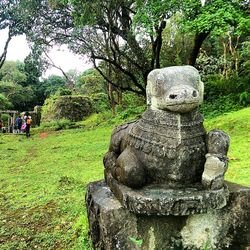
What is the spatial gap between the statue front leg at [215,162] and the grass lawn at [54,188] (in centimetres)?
151

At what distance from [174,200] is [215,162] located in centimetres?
40

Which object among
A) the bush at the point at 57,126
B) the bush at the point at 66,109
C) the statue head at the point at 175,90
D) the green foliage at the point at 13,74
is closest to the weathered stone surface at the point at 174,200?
the statue head at the point at 175,90

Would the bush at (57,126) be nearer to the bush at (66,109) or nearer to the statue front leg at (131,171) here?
the bush at (66,109)

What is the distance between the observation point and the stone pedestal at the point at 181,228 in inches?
109

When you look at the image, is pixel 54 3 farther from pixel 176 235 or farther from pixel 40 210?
pixel 176 235

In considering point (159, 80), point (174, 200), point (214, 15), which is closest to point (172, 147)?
point (174, 200)

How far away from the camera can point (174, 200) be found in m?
2.58

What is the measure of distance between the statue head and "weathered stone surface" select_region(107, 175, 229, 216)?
1.95ft

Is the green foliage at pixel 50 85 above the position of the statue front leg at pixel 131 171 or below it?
above

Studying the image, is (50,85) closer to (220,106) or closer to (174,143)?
(220,106)

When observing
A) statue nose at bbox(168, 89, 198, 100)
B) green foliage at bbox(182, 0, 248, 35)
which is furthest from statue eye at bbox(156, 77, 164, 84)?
green foliage at bbox(182, 0, 248, 35)

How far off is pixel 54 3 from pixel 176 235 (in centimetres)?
1354

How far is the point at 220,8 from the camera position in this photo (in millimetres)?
8711

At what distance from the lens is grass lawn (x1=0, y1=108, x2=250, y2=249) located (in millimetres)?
4230
